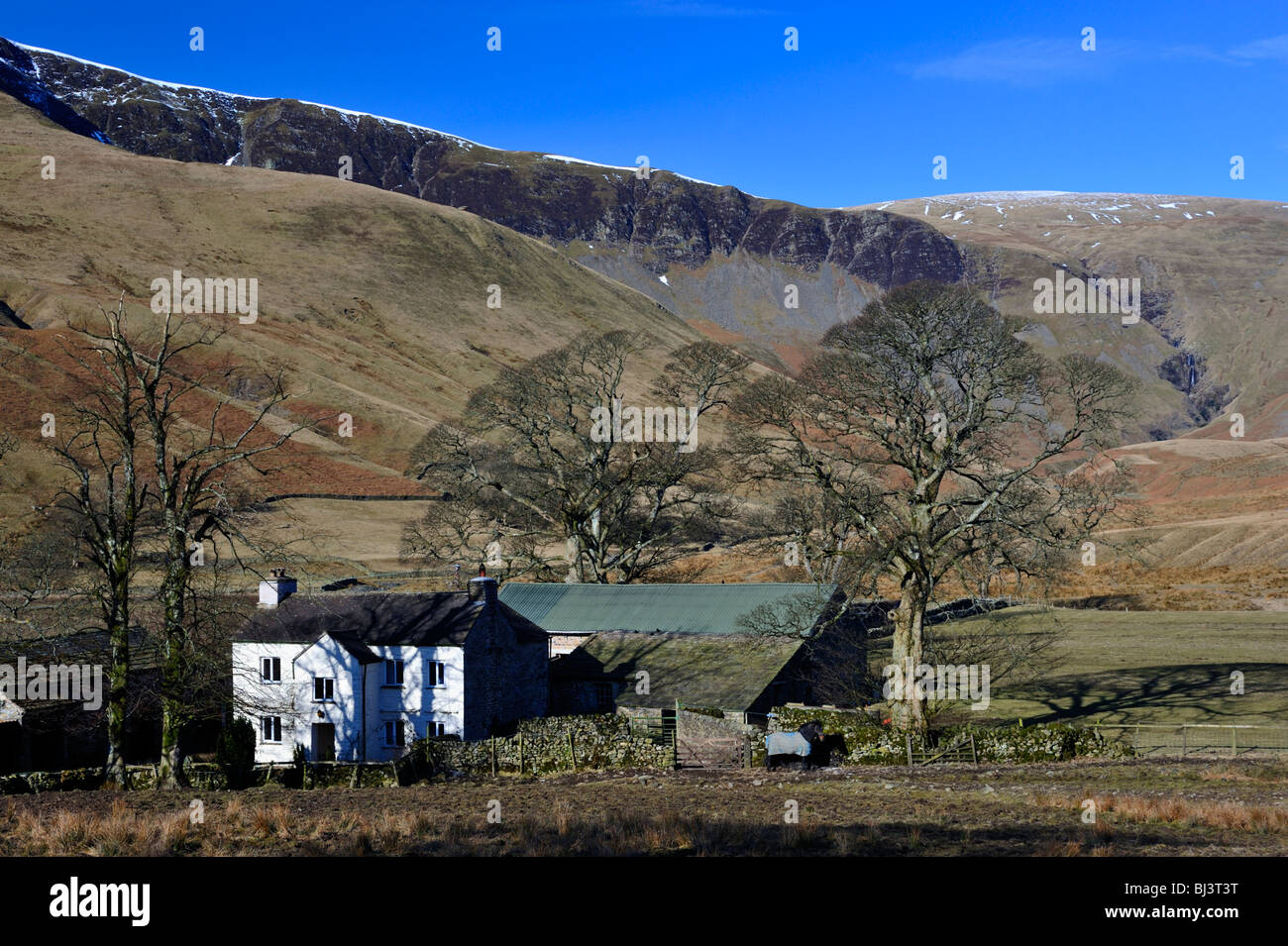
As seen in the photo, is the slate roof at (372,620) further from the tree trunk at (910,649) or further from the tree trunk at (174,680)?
the tree trunk at (910,649)

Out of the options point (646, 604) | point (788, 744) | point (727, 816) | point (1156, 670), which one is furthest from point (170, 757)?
point (1156, 670)

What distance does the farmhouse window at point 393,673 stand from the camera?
3778 cm

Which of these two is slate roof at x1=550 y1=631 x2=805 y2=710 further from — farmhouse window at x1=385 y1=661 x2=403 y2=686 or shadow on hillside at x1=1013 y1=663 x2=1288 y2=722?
shadow on hillside at x1=1013 y1=663 x2=1288 y2=722

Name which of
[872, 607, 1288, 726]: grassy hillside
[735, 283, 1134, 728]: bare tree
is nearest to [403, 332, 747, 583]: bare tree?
[872, 607, 1288, 726]: grassy hillside

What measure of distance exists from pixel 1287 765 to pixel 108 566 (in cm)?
2961

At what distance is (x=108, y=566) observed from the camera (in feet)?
92.5

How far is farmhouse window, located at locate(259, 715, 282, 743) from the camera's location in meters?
37.3

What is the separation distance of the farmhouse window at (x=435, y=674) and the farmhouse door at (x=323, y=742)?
3.53 meters

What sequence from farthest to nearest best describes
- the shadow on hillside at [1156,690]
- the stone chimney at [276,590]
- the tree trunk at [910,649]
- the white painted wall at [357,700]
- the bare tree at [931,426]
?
the stone chimney at [276,590] < the shadow on hillside at [1156,690] < the white painted wall at [357,700] < the tree trunk at [910,649] < the bare tree at [931,426]

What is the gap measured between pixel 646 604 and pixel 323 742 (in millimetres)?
17178

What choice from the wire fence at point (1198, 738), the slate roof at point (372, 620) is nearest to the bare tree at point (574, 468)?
the slate roof at point (372, 620)

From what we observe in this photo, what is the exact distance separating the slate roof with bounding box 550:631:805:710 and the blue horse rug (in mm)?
5992

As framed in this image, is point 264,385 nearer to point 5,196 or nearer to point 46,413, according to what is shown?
point 46,413

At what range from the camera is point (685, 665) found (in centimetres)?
4072
